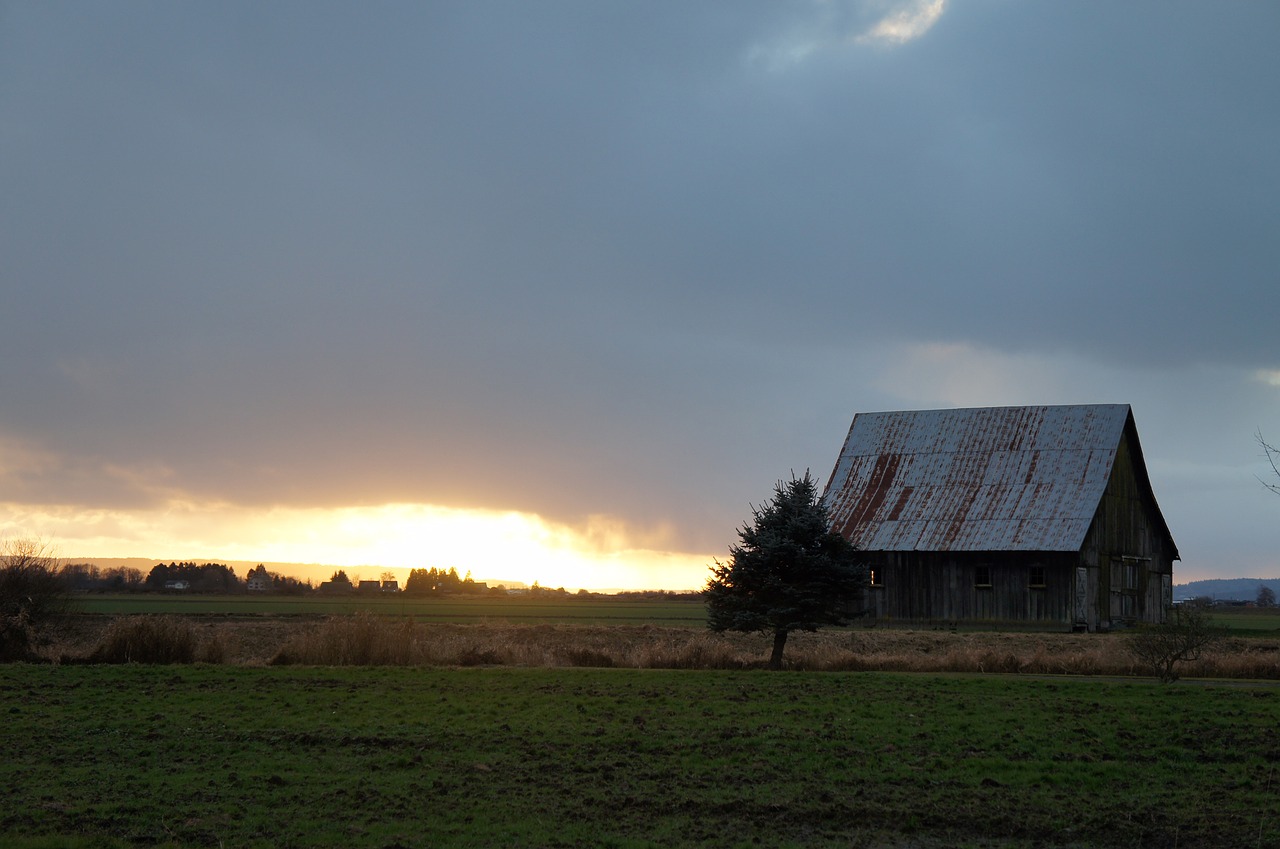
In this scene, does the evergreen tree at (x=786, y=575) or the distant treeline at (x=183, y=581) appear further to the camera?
the distant treeline at (x=183, y=581)

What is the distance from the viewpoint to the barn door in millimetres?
49094

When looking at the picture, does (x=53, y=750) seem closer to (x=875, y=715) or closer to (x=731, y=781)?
(x=731, y=781)

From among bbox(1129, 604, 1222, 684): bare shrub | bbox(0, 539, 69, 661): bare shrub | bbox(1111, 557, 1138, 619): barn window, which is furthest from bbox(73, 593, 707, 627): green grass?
bbox(1129, 604, 1222, 684): bare shrub

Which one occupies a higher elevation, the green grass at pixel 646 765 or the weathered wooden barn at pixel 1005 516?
the weathered wooden barn at pixel 1005 516

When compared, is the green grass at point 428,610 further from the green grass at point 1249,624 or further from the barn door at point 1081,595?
the green grass at point 1249,624

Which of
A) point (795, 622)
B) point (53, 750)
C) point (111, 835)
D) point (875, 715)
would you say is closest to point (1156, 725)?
point (875, 715)

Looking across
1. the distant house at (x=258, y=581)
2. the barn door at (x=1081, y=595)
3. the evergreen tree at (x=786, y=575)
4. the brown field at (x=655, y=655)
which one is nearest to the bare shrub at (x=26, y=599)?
the brown field at (x=655, y=655)

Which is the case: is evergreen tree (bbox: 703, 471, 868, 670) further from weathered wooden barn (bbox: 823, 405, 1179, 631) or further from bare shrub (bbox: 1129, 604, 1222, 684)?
weathered wooden barn (bbox: 823, 405, 1179, 631)

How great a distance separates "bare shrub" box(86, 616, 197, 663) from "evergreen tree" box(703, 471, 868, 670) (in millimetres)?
14863

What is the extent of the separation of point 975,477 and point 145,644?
37.2 meters

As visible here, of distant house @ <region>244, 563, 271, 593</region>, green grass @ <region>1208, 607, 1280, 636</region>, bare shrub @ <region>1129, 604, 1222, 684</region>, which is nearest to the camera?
bare shrub @ <region>1129, 604, 1222, 684</region>

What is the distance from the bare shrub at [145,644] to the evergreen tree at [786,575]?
1486 cm

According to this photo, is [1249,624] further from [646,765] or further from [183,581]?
[183,581]

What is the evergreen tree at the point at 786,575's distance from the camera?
31.2 m
